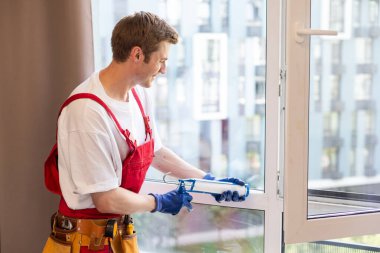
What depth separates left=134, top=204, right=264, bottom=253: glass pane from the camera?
1992 mm

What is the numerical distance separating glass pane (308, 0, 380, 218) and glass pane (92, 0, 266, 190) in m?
0.22

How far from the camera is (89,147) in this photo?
151 centimetres

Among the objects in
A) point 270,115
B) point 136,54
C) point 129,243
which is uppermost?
point 136,54

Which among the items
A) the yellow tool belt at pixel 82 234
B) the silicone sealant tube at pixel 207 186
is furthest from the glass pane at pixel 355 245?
the yellow tool belt at pixel 82 234

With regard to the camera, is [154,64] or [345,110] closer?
[154,64]

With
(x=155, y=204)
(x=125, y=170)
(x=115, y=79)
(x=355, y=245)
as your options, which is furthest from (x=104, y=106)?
(x=355, y=245)

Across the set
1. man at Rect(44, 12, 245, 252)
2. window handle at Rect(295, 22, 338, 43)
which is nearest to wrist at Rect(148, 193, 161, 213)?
man at Rect(44, 12, 245, 252)

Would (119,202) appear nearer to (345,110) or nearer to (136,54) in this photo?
(136,54)

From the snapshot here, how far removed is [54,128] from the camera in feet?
6.31

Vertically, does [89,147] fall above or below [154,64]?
below

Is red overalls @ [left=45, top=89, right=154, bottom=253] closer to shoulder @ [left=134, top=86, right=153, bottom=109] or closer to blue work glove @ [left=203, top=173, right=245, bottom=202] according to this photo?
shoulder @ [left=134, top=86, right=153, bottom=109]

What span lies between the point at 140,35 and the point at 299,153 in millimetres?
606

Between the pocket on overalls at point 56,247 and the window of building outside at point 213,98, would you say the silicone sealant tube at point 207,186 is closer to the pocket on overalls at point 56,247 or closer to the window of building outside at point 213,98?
the window of building outside at point 213,98

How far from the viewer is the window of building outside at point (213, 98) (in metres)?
1.89
